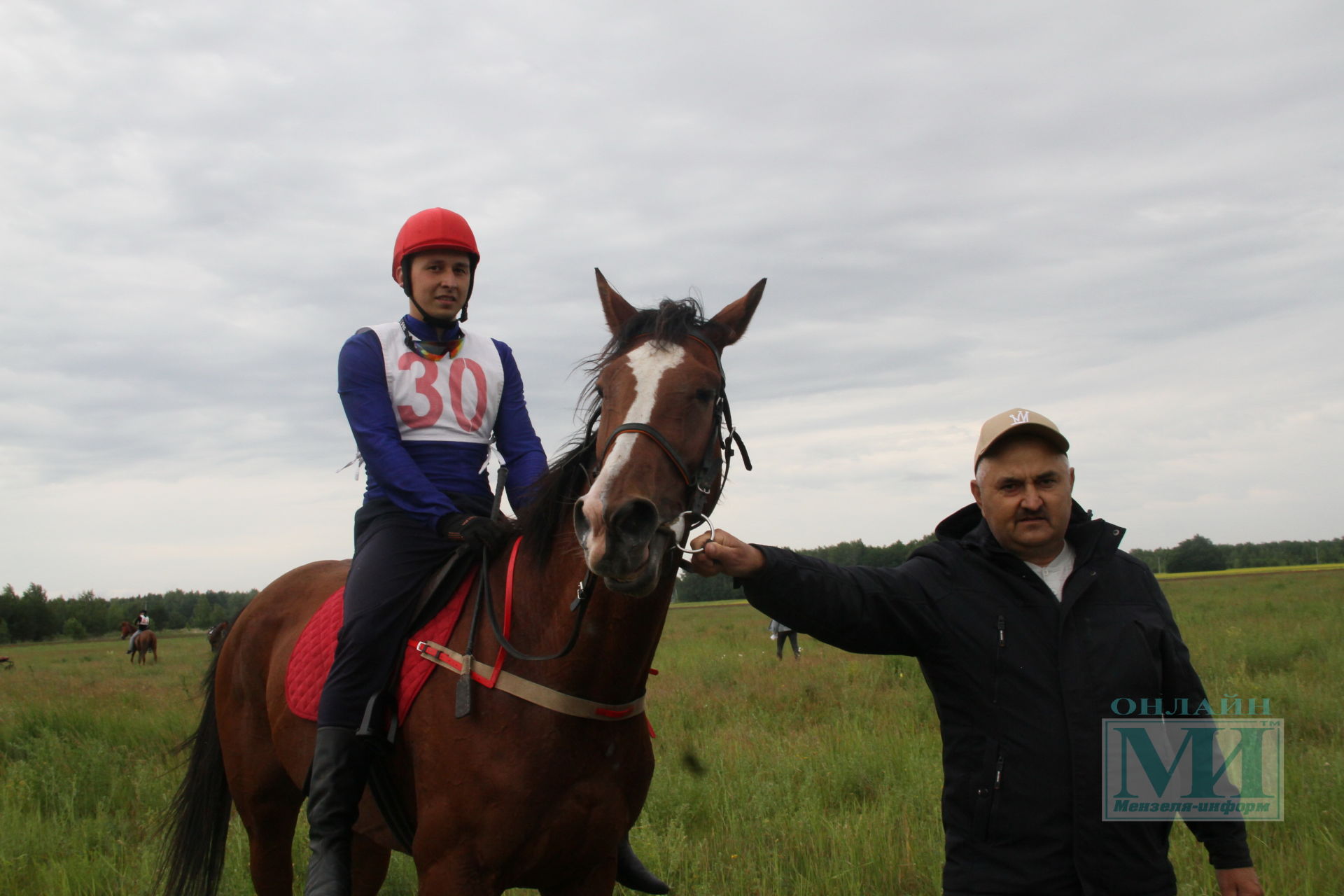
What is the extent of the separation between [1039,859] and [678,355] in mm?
1850

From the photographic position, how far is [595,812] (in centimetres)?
287

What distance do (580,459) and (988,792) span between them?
173 cm

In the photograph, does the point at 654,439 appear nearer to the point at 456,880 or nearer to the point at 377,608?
the point at 377,608

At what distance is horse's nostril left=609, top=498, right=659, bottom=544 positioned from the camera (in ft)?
7.35

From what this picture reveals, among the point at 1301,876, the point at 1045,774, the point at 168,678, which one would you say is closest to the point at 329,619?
the point at 1045,774

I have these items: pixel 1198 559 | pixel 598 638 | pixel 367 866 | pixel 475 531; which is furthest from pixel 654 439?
pixel 1198 559

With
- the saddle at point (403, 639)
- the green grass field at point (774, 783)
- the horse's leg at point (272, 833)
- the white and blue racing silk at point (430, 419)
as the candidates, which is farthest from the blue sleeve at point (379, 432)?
the horse's leg at point (272, 833)

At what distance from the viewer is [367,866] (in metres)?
4.42

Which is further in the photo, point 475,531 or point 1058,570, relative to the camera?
point 475,531

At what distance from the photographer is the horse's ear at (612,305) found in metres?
3.43

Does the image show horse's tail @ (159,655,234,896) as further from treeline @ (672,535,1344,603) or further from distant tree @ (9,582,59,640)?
distant tree @ (9,582,59,640)

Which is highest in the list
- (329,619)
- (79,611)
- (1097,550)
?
(1097,550)

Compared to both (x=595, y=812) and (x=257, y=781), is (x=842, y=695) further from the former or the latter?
(x=595, y=812)

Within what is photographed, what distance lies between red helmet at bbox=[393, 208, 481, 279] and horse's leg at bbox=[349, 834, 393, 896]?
2975 millimetres
